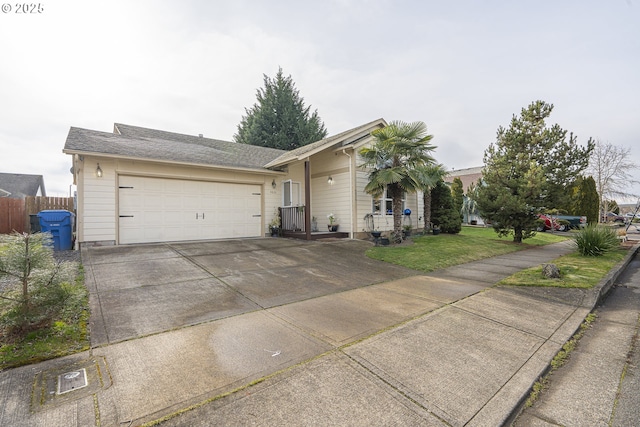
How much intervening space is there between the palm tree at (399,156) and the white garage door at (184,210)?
5.06 meters

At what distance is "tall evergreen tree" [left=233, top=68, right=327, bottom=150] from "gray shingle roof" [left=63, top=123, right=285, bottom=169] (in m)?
12.4

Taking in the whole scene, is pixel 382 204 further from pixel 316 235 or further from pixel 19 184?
pixel 19 184

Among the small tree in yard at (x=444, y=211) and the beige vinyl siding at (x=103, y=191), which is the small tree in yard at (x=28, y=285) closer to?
the beige vinyl siding at (x=103, y=191)

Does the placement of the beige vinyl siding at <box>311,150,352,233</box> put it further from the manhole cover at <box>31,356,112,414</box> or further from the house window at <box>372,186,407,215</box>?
the manhole cover at <box>31,356,112,414</box>

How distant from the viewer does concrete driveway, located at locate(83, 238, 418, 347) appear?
3.64m

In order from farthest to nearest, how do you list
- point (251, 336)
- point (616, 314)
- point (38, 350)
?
point (616, 314) → point (251, 336) → point (38, 350)

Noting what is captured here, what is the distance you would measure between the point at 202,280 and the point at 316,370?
3656 mm

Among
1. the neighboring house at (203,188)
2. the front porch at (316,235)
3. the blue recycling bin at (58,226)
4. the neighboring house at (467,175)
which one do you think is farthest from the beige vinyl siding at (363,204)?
the neighboring house at (467,175)

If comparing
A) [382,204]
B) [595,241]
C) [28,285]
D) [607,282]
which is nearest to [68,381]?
[28,285]

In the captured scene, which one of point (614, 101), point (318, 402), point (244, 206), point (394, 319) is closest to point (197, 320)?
point (318, 402)

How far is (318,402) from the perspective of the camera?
2049 millimetres

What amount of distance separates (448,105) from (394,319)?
12.5m

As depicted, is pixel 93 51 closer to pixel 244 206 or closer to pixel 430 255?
pixel 244 206

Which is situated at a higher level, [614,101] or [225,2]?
[225,2]
